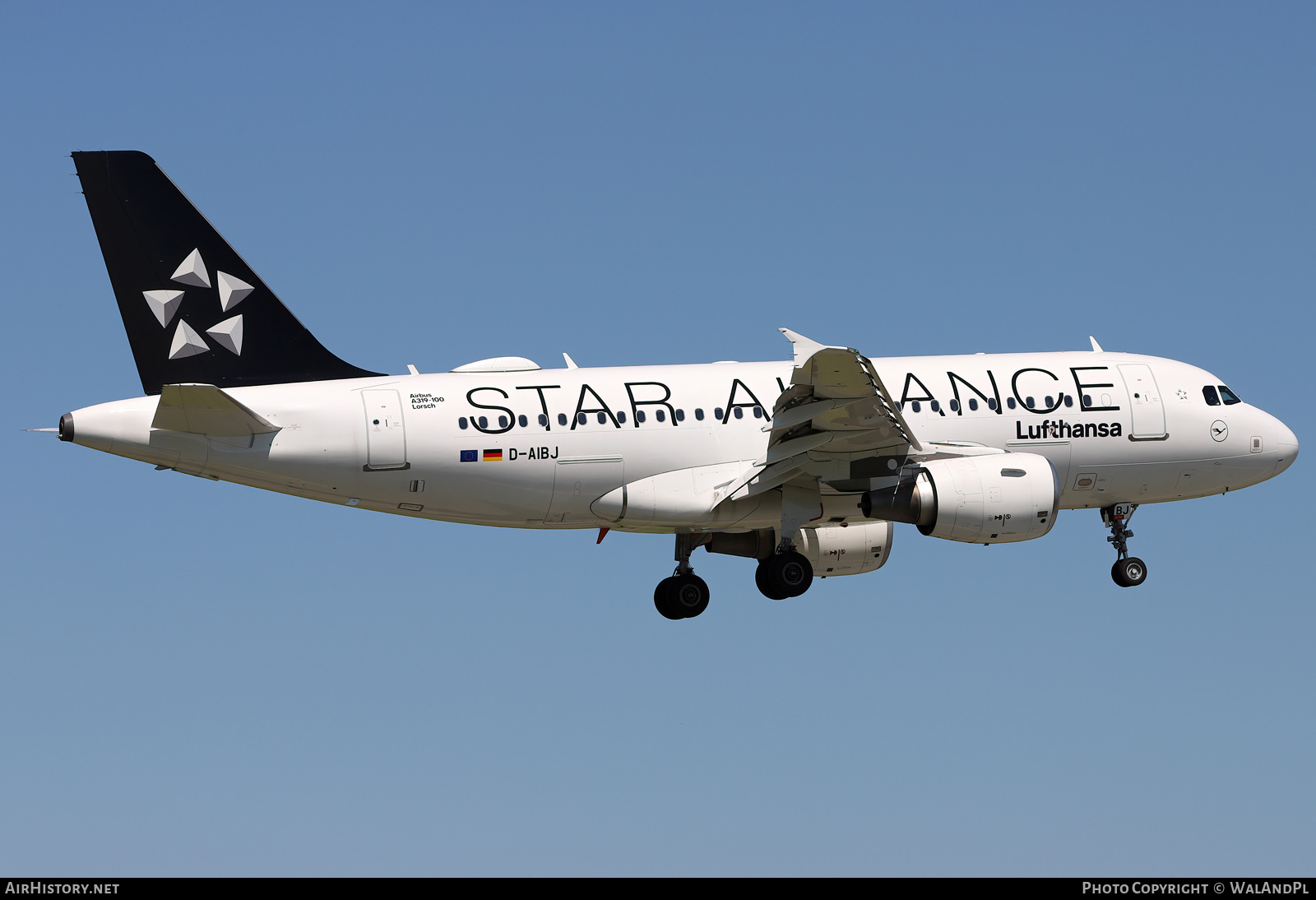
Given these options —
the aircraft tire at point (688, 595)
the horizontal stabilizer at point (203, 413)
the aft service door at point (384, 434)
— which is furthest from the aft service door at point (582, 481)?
the horizontal stabilizer at point (203, 413)

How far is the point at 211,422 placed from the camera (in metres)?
32.5

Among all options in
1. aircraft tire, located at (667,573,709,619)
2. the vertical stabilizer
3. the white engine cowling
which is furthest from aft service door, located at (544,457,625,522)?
the white engine cowling

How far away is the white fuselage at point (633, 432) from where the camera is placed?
3341cm

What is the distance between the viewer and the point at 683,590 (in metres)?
39.0

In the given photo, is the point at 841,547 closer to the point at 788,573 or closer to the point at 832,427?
the point at 788,573

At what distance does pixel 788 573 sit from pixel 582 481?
5.61 metres

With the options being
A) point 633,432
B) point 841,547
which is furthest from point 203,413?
point 841,547

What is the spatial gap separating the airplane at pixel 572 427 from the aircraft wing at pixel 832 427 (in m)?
0.05

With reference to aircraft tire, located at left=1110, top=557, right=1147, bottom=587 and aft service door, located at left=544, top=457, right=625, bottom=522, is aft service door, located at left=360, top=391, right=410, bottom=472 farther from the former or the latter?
aircraft tire, located at left=1110, top=557, right=1147, bottom=587

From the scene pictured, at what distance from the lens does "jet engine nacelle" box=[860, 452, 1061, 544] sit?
3422cm

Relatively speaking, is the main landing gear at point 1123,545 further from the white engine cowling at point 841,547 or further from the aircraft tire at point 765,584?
the aircraft tire at point 765,584

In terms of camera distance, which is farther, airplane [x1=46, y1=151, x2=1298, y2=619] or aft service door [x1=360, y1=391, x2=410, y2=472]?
aft service door [x1=360, y1=391, x2=410, y2=472]

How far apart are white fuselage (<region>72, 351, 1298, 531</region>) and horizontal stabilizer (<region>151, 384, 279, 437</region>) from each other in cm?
26
